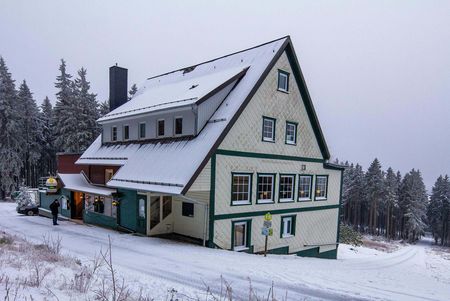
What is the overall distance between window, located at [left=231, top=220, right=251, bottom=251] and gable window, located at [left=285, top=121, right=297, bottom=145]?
665 centimetres

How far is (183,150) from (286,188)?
324 inches

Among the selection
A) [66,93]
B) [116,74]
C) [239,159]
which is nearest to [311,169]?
[239,159]

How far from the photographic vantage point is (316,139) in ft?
77.4

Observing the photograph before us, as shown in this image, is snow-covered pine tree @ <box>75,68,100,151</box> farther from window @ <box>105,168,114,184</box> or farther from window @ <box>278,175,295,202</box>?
window @ <box>278,175,295,202</box>

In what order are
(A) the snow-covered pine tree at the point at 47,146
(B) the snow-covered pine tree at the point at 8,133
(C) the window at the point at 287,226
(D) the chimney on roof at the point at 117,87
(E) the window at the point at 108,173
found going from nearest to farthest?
(C) the window at the point at 287,226 → (E) the window at the point at 108,173 → (D) the chimney on roof at the point at 117,87 → (B) the snow-covered pine tree at the point at 8,133 → (A) the snow-covered pine tree at the point at 47,146

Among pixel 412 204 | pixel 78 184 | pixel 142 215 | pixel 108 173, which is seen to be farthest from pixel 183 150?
pixel 412 204

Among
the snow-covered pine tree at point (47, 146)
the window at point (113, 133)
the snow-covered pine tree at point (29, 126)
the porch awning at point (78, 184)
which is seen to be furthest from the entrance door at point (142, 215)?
the snow-covered pine tree at point (47, 146)

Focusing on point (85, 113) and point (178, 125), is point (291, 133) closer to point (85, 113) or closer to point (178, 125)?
point (178, 125)

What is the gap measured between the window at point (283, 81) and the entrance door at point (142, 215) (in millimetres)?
11373

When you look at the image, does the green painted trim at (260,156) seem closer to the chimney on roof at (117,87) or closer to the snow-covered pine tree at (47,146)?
the chimney on roof at (117,87)

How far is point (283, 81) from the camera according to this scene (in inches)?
822

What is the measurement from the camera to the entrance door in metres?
17.7

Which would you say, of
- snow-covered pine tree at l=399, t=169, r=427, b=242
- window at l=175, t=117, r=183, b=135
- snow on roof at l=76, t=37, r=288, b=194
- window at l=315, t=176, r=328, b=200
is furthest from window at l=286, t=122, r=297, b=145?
snow-covered pine tree at l=399, t=169, r=427, b=242

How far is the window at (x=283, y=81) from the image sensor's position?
20.5m
